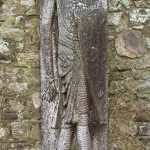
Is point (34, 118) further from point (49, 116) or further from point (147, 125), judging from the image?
point (147, 125)

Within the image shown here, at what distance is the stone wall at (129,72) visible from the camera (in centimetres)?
578

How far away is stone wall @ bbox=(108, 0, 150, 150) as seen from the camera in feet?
19.0

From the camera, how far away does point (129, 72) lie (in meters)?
5.80

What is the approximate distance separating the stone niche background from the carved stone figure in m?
0.31

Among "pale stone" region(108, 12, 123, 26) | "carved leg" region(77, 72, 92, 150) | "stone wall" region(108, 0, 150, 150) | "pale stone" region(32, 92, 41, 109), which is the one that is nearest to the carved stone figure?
"carved leg" region(77, 72, 92, 150)

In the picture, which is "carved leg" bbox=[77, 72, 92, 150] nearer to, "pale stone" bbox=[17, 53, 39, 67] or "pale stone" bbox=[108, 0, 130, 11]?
"pale stone" bbox=[17, 53, 39, 67]

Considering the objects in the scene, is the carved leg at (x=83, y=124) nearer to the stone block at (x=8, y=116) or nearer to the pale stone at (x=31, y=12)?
the stone block at (x=8, y=116)

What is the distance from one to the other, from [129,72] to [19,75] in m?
1.00

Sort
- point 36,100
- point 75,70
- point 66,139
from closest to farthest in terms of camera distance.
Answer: point 75,70 → point 66,139 → point 36,100

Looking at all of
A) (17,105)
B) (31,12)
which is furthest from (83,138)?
(31,12)

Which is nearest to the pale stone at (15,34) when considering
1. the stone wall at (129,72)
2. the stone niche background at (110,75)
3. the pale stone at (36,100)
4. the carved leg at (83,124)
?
the stone niche background at (110,75)

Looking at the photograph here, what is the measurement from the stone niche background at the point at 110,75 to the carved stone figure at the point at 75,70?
1.01 ft

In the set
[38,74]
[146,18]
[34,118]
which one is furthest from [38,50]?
[146,18]

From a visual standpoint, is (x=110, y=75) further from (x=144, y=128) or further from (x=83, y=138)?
(x=83, y=138)
